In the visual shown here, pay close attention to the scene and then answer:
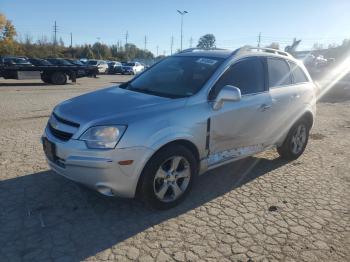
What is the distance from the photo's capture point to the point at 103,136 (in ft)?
11.6

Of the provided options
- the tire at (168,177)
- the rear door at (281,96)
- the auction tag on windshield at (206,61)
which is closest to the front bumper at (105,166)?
the tire at (168,177)

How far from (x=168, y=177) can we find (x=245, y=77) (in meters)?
1.82

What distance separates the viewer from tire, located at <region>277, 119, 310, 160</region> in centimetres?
586

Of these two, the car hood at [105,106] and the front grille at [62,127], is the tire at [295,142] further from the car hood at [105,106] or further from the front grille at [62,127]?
the front grille at [62,127]

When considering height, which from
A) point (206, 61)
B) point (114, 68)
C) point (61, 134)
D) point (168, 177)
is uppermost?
point (114, 68)

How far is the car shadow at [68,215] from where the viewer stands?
3278mm

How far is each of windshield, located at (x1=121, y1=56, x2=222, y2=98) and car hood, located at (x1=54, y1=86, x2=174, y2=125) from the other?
0.29m

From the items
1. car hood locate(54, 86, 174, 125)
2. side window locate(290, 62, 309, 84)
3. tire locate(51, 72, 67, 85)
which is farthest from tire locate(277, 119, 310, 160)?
tire locate(51, 72, 67, 85)

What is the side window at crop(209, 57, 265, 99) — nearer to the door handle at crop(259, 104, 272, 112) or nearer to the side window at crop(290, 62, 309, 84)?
the door handle at crop(259, 104, 272, 112)

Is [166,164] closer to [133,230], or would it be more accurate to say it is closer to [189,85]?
[133,230]

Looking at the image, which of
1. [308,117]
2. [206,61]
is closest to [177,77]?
[206,61]

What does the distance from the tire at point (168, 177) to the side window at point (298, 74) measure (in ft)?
9.03

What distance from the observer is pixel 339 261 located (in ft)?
10.7

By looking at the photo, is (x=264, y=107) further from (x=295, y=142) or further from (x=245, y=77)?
(x=295, y=142)
